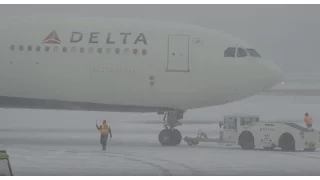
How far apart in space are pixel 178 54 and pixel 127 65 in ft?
6.23

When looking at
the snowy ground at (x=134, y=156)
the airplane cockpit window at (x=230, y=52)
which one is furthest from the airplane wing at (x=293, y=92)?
the airplane cockpit window at (x=230, y=52)

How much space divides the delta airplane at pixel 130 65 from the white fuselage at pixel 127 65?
4 cm

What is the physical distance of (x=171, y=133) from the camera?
1095 inches

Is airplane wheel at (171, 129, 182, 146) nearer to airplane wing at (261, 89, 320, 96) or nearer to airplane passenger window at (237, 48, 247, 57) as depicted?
airplane passenger window at (237, 48, 247, 57)

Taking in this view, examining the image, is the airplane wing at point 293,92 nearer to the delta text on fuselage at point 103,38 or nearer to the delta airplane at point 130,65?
the delta airplane at point 130,65

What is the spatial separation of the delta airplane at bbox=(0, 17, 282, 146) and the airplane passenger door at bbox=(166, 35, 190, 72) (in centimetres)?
4

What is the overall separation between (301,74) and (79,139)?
149 ft

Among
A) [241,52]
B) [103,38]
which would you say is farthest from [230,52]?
[103,38]

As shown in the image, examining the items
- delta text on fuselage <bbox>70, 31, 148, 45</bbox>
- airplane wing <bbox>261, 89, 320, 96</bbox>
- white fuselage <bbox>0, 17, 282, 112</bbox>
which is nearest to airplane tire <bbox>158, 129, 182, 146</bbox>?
white fuselage <bbox>0, 17, 282, 112</bbox>

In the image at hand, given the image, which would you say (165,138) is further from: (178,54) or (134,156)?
(134,156)

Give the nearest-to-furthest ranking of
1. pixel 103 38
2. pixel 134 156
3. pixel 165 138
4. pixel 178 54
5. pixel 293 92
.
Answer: pixel 134 156 → pixel 178 54 → pixel 103 38 → pixel 165 138 → pixel 293 92

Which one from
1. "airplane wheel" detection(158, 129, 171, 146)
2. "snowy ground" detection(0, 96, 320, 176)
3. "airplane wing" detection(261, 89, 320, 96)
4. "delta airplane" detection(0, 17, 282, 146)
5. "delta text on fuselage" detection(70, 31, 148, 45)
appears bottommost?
"snowy ground" detection(0, 96, 320, 176)

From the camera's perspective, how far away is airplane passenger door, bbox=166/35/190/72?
89.2ft

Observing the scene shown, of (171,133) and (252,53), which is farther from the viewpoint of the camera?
(171,133)
